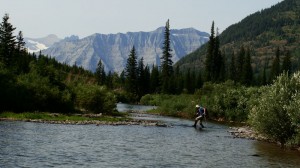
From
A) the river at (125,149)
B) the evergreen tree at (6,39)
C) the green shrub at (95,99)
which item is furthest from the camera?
the evergreen tree at (6,39)

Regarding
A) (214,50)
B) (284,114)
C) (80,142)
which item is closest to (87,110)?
(80,142)

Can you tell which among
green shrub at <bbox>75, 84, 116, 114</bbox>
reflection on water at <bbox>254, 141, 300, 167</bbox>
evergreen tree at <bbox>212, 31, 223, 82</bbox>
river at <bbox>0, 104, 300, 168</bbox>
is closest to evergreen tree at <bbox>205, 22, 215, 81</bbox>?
evergreen tree at <bbox>212, 31, 223, 82</bbox>

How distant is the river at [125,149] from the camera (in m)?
28.5

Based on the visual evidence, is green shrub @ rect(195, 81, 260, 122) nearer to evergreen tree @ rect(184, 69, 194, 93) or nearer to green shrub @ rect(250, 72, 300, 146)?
green shrub @ rect(250, 72, 300, 146)

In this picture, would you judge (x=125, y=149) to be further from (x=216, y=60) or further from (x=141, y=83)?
(x=141, y=83)

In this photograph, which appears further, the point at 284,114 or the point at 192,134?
the point at 192,134

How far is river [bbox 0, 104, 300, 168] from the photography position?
28.5 m

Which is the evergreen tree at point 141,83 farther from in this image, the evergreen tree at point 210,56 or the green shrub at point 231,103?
the green shrub at point 231,103

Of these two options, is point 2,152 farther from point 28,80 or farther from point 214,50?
point 214,50

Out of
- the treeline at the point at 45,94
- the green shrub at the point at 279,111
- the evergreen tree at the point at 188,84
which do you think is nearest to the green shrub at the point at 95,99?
the treeline at the point at 45,94

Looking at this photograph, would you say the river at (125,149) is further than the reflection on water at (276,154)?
No

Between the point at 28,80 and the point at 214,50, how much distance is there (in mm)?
85473

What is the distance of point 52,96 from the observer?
64.8 meters

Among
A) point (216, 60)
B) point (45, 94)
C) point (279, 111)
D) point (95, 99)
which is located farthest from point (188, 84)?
point (279, 111)
